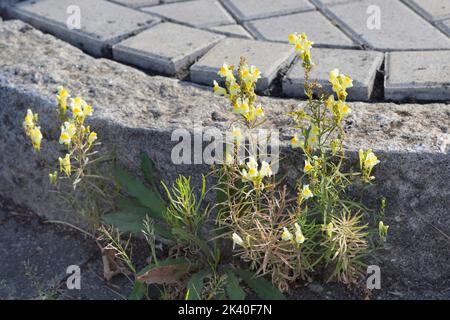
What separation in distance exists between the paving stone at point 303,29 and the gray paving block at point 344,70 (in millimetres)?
96

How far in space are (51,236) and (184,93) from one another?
73 centimetres

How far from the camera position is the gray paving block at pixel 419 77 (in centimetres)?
257

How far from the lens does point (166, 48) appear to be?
2.94m

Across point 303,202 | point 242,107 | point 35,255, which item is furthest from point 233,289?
point 35,255

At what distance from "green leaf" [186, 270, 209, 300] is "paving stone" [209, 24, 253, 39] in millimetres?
1019

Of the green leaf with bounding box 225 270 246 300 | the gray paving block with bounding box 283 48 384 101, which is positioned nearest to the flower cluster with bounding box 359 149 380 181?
the gray paving block with bounding box 283 48 384 101

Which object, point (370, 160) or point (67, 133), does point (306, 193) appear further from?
point (67, 133)

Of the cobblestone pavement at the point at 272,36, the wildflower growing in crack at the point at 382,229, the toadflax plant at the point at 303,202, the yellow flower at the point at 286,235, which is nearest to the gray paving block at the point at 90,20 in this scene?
the cobblestone pavement at the point at 272,36

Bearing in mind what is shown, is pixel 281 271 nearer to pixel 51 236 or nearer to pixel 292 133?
pixel 292 133

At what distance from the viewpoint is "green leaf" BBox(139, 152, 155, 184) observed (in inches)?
101

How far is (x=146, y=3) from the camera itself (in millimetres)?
3346

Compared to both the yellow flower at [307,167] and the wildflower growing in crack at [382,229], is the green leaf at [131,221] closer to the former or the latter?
the yellow flower at [307,167]

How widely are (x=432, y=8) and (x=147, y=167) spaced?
1368 millimetres
